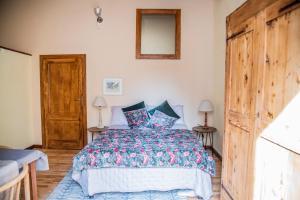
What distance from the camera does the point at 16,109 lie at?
3779 mm

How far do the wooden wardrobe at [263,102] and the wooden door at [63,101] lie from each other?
3058 mm

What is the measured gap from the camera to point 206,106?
379cm

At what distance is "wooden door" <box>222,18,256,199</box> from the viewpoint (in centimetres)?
162

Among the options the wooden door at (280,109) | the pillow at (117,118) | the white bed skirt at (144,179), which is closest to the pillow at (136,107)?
the pillow at (117,118)

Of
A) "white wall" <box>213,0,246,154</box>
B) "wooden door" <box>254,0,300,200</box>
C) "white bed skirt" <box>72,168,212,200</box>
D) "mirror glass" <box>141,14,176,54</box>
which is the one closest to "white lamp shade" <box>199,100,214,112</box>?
"white wall" <box>213,0,246,154</box>

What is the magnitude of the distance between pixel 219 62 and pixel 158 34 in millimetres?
1357

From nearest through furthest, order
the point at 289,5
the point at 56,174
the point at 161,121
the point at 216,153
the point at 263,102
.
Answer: the point at 289,5, the point at 263,102, the point at 56,174, the point at 161,121, the point at 216,153

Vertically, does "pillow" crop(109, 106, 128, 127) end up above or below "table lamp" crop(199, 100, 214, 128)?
below

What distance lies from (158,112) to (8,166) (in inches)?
100

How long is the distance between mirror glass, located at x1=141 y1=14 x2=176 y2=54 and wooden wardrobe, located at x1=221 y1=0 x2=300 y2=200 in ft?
7.01

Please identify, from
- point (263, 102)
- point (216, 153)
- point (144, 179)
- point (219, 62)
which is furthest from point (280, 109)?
point (216, 153)

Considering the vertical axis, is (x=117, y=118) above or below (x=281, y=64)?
below

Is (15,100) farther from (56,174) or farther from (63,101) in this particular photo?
(56,174)

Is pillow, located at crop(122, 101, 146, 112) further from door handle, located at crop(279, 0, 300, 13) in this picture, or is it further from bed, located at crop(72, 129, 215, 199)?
door handle, located at crop(279, 0, 300, 13)
